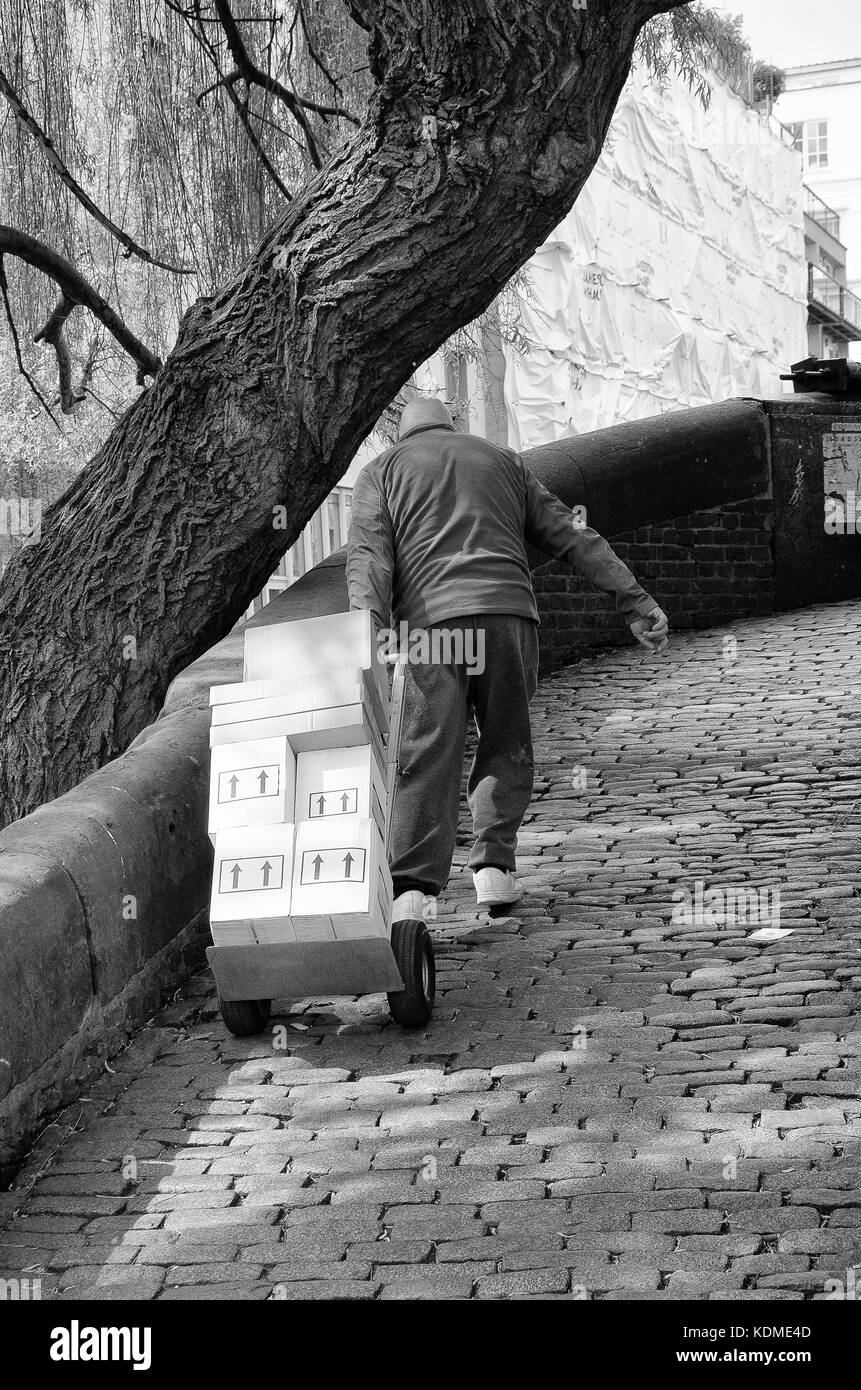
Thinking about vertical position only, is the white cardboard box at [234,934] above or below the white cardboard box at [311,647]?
below

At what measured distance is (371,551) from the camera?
18.4 feet

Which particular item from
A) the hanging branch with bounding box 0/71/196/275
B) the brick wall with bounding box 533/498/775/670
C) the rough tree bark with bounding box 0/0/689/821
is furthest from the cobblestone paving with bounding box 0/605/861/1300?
the brick wall with bounding box 533/498/775/670

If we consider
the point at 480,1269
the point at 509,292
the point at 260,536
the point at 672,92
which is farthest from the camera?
the point at 672,92

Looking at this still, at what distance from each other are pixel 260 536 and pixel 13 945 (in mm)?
3130

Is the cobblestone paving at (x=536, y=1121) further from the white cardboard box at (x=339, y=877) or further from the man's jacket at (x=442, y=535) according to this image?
the man's jacket at (x=442, y=535)

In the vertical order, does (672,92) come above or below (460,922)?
above

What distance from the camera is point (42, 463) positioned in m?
22.8

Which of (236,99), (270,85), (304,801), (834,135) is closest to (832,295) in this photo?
(834,135)

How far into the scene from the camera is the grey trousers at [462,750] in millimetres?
5422

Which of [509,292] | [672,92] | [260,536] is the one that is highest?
[672,92]

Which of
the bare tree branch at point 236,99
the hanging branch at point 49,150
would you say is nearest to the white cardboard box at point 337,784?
the hanging branch at point 49,150

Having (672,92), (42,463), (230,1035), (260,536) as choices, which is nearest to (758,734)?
(260,536)

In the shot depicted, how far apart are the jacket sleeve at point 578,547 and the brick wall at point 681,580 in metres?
4.53
